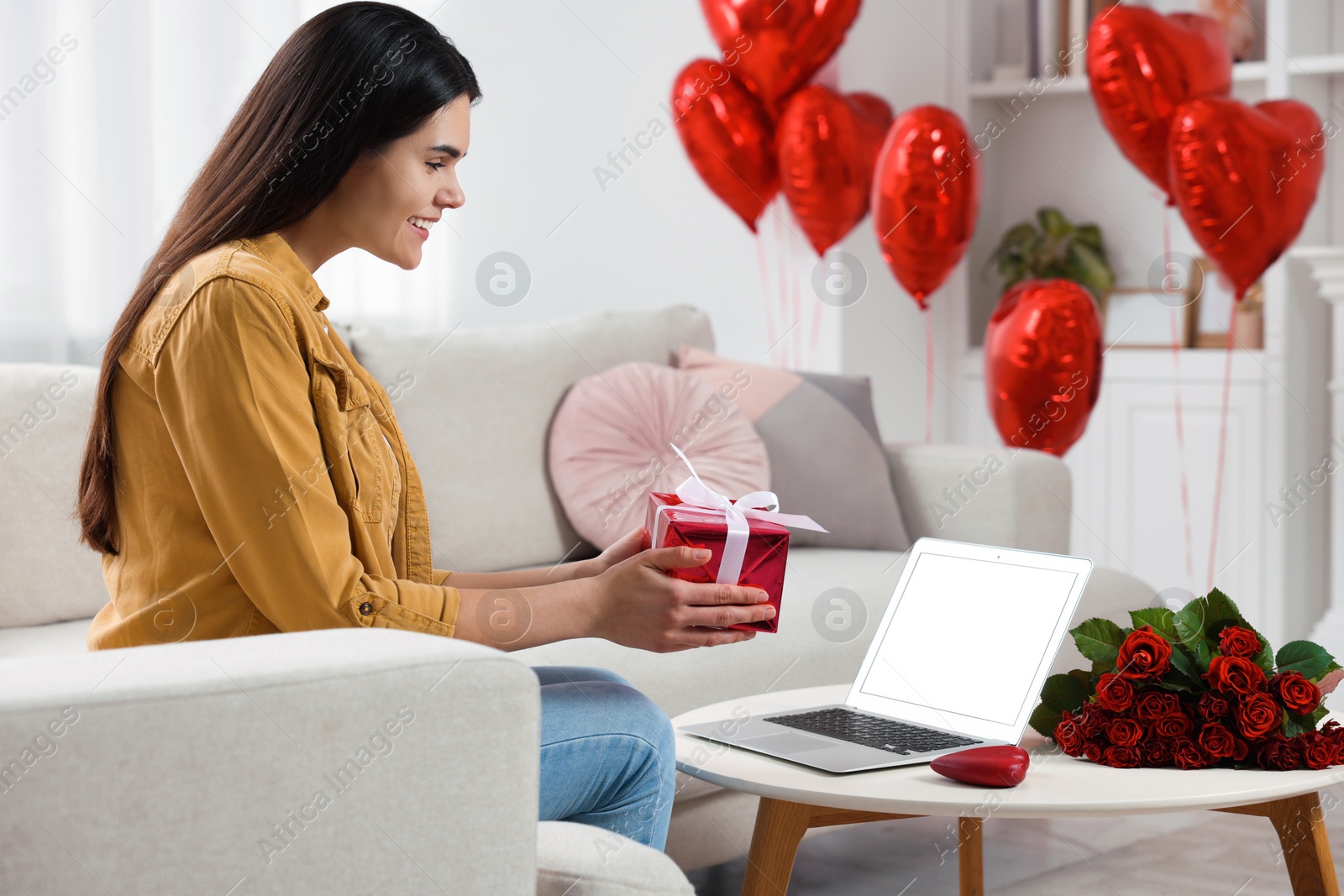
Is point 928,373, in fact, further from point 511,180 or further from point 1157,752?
point 1157,752

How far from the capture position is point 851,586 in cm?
224

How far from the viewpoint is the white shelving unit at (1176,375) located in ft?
10.9

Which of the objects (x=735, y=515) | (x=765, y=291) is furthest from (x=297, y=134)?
(x=765, y=291)

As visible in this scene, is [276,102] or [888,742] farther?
[888,742]

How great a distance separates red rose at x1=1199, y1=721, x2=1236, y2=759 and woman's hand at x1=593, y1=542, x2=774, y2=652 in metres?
0.43

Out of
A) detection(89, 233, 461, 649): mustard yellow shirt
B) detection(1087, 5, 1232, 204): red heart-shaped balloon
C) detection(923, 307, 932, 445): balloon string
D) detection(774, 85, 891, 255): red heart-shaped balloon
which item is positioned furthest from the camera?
detection(923, 307, 932, 445): balloon string

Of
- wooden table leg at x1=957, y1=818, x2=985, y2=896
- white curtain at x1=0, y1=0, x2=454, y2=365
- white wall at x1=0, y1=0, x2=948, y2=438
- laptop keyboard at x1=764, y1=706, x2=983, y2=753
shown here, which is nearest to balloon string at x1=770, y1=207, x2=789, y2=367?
white wall at x1=0, y1=0, x2=948, y2=438

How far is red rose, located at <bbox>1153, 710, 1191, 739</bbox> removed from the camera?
4.21 ft

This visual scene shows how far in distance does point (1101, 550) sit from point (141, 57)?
2.54 metres

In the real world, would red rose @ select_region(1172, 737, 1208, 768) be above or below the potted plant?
below

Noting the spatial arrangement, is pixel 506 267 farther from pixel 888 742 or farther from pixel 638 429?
pixel 888 742

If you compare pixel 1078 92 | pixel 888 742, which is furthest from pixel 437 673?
pixel 1078 92

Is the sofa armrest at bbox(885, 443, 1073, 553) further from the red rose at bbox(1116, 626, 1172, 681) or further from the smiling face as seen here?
the smiling face

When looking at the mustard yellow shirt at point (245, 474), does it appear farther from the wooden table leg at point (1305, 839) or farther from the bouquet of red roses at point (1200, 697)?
the wooden table leg at point (1305, 839)
